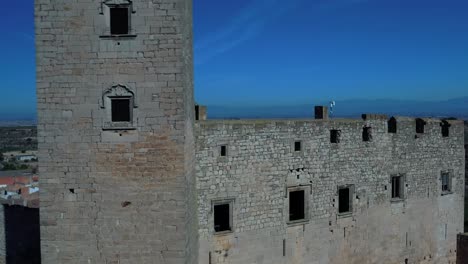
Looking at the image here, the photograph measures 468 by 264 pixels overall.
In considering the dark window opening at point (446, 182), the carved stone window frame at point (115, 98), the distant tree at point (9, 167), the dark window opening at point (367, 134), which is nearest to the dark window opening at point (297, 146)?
the dark window opening at point (367, 134)

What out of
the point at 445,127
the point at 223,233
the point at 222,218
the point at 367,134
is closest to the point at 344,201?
the point at 367,134

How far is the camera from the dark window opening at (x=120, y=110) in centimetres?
1166

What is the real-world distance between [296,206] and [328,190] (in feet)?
4.21

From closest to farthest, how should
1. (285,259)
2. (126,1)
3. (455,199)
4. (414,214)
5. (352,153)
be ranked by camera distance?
(126,1) → (285,259) → (352,153) → (414,214) → (455,199)

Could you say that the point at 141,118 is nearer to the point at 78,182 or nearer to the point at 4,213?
the point at 78,182

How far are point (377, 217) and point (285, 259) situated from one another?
4.34 metres

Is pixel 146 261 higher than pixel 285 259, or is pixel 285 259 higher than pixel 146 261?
pixel 146 261

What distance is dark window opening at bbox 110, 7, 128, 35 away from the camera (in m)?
11.5

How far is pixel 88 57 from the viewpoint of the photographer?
11.5 metres

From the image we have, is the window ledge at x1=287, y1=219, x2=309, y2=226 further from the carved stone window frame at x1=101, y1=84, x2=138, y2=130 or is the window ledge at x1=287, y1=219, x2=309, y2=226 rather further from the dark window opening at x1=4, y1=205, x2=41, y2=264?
the dark window opening at x1=4, y1=205, x2=41, y2=264

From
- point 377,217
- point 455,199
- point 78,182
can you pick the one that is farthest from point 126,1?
point 455,199

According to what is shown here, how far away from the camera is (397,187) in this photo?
64.7 ft

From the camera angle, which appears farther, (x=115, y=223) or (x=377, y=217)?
(x=377, y=217)

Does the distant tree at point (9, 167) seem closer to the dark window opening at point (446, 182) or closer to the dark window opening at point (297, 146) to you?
the dark window opening at point (297, 146)
